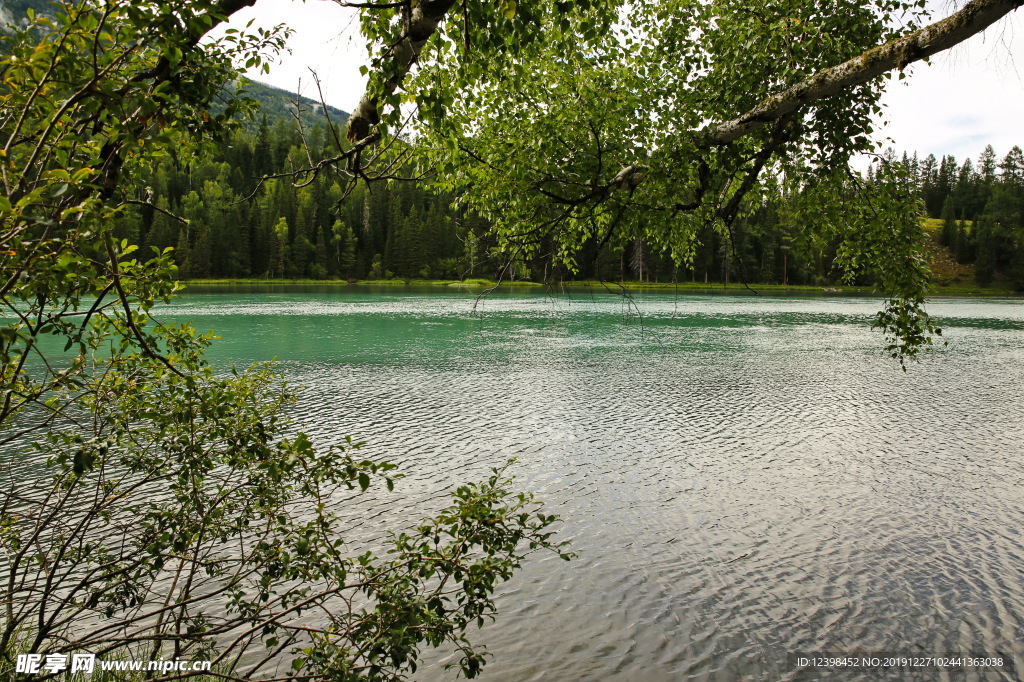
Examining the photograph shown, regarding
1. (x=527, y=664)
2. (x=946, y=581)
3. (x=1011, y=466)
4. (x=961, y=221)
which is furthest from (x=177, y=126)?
(x=961, y=221)

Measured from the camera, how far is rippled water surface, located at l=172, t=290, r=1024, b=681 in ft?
26.8

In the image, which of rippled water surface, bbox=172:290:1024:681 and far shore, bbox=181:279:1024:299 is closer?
rippled water surface, bbox=172:290:1024:681

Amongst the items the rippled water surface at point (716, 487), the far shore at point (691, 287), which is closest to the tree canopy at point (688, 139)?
the rippled water surface at point (716, 487)

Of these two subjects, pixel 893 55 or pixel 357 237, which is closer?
pixel 893 55

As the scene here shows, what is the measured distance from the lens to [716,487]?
538 inches

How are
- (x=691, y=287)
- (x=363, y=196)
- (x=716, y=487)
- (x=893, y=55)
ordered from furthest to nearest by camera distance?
1. (x=691, y=287)
2. (x=716, y=487)
3. (x=363, y=196)
4. (x=893, y=55)

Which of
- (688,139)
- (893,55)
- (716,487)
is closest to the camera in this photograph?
(893,55)

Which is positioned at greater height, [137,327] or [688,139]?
[688,139]

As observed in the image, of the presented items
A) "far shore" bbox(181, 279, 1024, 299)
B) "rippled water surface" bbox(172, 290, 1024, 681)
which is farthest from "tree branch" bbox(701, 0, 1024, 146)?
"far shore" bbox(181, 279, 1024, 299)

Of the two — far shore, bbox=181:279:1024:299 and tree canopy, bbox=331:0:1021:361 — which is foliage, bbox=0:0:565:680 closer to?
tree canopy, bbox=331:0:1021:361

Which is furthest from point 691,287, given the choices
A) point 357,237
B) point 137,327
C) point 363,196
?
point 137,327

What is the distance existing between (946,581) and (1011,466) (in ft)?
27.6

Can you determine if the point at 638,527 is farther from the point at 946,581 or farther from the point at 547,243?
the point at 547,243

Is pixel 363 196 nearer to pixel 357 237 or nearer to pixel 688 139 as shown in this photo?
pixel 688 139
